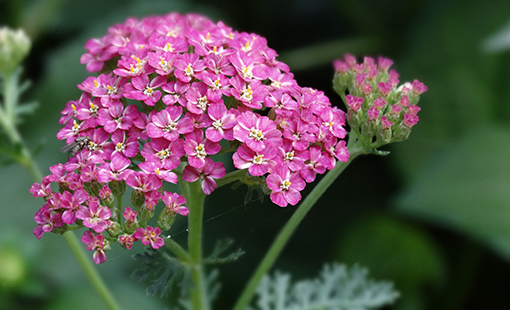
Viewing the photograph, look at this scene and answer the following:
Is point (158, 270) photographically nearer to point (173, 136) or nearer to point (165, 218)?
point (165, 218)

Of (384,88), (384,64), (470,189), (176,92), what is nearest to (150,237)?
(176,92)

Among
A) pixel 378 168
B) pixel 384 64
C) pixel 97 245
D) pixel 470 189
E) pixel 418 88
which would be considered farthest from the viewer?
pixel 378 168

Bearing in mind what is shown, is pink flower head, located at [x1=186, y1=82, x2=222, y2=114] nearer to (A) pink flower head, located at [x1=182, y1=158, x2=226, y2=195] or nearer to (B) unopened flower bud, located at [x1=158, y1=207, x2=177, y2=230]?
(A) pink flower head, located at [x1=182, y1=158, x2=226, y2=195]

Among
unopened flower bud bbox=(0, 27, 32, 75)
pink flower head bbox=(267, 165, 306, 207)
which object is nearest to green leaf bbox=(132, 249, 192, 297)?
pink flower head bbox=(267, 165, 306, 207)

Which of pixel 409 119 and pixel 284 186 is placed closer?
pixel 284 186

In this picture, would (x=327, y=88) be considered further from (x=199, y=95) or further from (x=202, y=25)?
(x=199, y=95)

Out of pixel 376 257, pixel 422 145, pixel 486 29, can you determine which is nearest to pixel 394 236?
pixel 376 257

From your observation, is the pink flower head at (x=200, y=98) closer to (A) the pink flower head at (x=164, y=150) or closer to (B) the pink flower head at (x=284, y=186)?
(A) the pink flower head at (x=164, y=150)

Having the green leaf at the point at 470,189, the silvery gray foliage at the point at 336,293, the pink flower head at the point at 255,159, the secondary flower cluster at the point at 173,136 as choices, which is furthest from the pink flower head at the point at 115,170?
the green leaf at the point at 470,189
